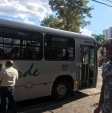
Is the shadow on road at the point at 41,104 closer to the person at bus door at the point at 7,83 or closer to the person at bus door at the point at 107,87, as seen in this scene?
the person at bus door at the point at 7,83

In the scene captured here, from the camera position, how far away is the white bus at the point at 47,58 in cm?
789

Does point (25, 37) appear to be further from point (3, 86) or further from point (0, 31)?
point (3, 86)

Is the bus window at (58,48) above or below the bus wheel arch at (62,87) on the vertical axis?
above

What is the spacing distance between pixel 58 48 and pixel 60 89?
1633mm

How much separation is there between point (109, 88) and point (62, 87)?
21.2ft

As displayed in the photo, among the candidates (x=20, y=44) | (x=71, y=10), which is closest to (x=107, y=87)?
(x=20, y=44)

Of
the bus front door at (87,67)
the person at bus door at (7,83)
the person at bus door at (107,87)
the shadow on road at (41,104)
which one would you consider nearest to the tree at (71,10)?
the bus front door at (87,67)

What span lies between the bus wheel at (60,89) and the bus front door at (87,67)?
0.90 m

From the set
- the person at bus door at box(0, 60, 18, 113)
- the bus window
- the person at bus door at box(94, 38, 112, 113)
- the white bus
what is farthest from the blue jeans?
the person at bus door at box(94, 38, 112, 113)

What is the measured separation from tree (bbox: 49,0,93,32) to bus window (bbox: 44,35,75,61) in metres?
27.1

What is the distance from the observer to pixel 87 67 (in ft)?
36.3

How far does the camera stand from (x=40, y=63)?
8750 millimetres

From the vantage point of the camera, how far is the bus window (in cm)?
908

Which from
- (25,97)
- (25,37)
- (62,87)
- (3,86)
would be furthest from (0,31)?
(62,87)
